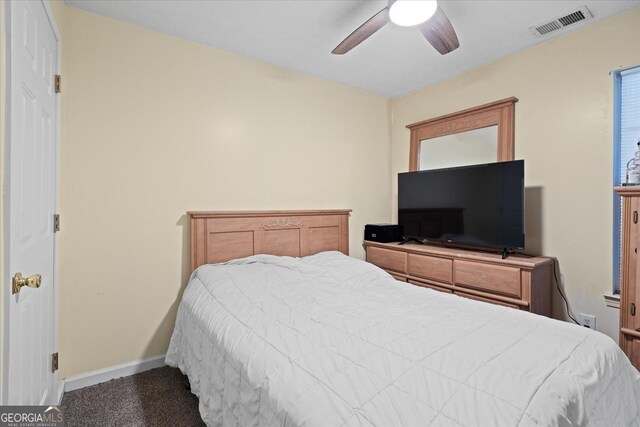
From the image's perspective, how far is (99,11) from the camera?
2.10 m

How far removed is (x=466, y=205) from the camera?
280cm

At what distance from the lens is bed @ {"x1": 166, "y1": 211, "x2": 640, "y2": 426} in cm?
90

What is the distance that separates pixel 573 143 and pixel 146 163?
3272mm

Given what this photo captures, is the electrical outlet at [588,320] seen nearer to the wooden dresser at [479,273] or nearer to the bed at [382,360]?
the wooden dresser at [479,273]

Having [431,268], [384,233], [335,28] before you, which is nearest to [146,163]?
[335,28]

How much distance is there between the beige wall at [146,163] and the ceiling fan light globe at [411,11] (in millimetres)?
1460

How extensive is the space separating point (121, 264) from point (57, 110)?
42.2 inches

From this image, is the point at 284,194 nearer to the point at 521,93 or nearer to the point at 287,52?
the point at 287,52

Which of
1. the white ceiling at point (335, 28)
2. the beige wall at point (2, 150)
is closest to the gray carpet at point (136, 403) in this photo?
the beige wall at point (2, 150)

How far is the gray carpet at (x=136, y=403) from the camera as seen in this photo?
176cm

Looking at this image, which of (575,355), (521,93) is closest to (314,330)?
(575,355)

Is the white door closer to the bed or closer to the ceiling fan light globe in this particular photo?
the bed

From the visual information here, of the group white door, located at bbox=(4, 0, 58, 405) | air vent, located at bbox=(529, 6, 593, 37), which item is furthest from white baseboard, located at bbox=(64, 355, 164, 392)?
air vent, located at bbox=(529, 6, 593, 37)

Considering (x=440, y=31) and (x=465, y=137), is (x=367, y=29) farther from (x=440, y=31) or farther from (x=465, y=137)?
(x=465, y=137)
